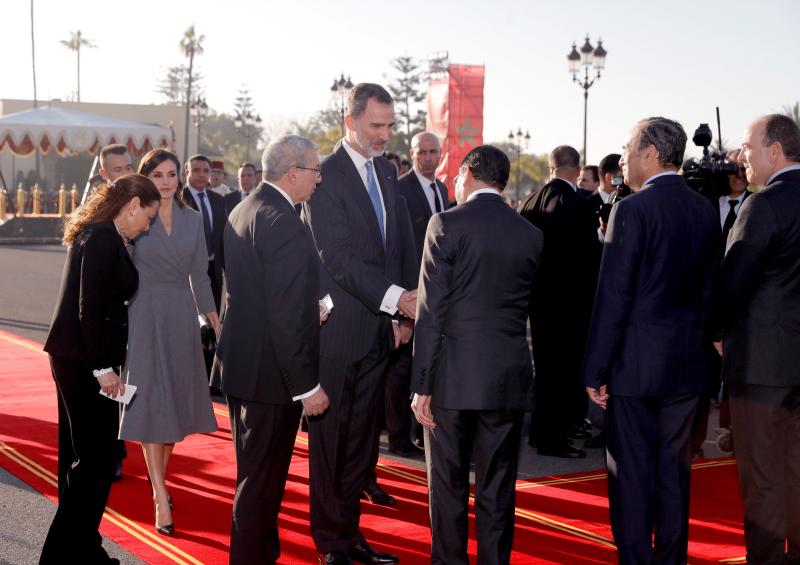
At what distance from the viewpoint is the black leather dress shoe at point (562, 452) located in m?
7.29

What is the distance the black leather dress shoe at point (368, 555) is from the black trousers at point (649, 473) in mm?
1172

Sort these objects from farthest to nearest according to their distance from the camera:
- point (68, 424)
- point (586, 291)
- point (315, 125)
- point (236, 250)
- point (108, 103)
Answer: point (315, 125) → point (108, 103) → point (586, 291) → point (68, 424) → point (236, 250)

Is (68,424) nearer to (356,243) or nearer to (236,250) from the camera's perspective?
(236,250)

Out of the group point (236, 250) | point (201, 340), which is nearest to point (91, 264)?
point (236, 250)

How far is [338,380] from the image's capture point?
4.84 meters

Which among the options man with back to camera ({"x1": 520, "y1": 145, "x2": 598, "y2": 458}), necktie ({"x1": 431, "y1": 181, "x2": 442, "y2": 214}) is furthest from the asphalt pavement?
necktie ({"x1": 431, "y1": 181, "x2": 442, "y2": 214})

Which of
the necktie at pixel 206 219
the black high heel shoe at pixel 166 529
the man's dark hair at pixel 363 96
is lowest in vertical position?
the black high heel shoe at pixel 166 529

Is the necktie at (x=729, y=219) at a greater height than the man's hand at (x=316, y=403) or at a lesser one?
greater

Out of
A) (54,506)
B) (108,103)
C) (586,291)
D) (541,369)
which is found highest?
(108,103)

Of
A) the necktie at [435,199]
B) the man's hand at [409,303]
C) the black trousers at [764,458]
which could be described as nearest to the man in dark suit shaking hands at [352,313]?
the man's hand at [409,303]

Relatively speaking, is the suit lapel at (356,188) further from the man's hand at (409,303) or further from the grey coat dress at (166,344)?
the grey coat dress at (166,344)

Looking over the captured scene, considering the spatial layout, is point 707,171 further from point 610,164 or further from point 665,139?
point 665,139

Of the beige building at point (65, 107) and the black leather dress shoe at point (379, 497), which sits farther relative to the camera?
the beige building at point (65, 107)

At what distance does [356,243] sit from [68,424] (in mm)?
1660
